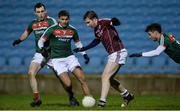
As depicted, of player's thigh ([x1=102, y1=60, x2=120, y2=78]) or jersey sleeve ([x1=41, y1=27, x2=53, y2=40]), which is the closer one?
player's thigh ([x1=102, y1=60, x2=120, y2=78])

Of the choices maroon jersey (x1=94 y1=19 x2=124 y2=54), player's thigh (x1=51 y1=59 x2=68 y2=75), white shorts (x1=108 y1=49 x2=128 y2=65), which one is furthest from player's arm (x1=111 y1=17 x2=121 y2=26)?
player's thigh (x1=51 y1=59 x2=68 y2=75)

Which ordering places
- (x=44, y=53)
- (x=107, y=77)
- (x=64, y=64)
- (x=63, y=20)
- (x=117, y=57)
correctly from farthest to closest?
(x=44, y=53)
(x=64, y=64)
(x=63, y=20)
(x=117, y=57)
(x=107, y=77)

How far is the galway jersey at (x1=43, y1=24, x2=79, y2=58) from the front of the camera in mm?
14211

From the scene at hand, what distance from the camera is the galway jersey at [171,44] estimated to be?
1349 centimetres

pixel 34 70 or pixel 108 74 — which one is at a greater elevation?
pixel 108 74

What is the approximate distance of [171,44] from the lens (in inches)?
534

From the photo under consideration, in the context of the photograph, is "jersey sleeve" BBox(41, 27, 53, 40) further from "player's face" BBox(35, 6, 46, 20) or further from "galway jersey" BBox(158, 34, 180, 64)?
"galway jersey" BBox(158, 34, 180, 64)

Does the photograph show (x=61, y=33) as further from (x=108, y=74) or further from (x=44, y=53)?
(x=108, y=74)

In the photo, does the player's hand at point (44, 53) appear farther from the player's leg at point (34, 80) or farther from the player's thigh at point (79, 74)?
the player's thigh at point (79, 74)

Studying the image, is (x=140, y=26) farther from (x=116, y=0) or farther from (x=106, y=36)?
(x=106, y=36)

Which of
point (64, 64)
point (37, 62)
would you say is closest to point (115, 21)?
point (64, 64)

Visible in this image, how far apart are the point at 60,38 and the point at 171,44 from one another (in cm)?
232

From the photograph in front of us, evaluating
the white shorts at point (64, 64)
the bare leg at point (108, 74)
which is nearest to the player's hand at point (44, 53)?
the white shorts at point (64, 64)

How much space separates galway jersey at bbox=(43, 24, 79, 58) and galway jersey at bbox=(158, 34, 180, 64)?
1.94m
